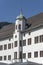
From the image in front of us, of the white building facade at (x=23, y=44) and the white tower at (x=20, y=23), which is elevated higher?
the white tower at (x=20, y=23)

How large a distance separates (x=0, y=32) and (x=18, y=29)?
1394 cm

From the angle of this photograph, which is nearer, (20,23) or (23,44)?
(23,44)

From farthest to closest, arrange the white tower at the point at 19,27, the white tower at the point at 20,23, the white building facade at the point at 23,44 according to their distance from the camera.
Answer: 1. the white tower at the point at 20,23
2. the white tower at the point at 19,27
3. the white building facade at the point at 23,44

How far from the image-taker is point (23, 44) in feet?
175

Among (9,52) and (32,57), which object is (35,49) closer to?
(32,57)

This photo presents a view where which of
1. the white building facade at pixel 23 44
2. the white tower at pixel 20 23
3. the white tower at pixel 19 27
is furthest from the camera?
the white tower at pixel 20 23

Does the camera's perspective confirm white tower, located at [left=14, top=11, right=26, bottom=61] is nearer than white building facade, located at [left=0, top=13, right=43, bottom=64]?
No

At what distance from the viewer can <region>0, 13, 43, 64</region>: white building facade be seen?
48172 millimetres

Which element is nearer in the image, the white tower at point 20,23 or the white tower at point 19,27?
the white tower at point 19,27

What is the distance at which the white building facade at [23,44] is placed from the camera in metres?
48.2

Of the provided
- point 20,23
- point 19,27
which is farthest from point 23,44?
point 20,23

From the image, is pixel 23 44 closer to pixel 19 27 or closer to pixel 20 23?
pixel 19 27

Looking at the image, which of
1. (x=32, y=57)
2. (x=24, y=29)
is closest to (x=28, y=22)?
(x=24, y=29)

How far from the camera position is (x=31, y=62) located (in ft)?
162
